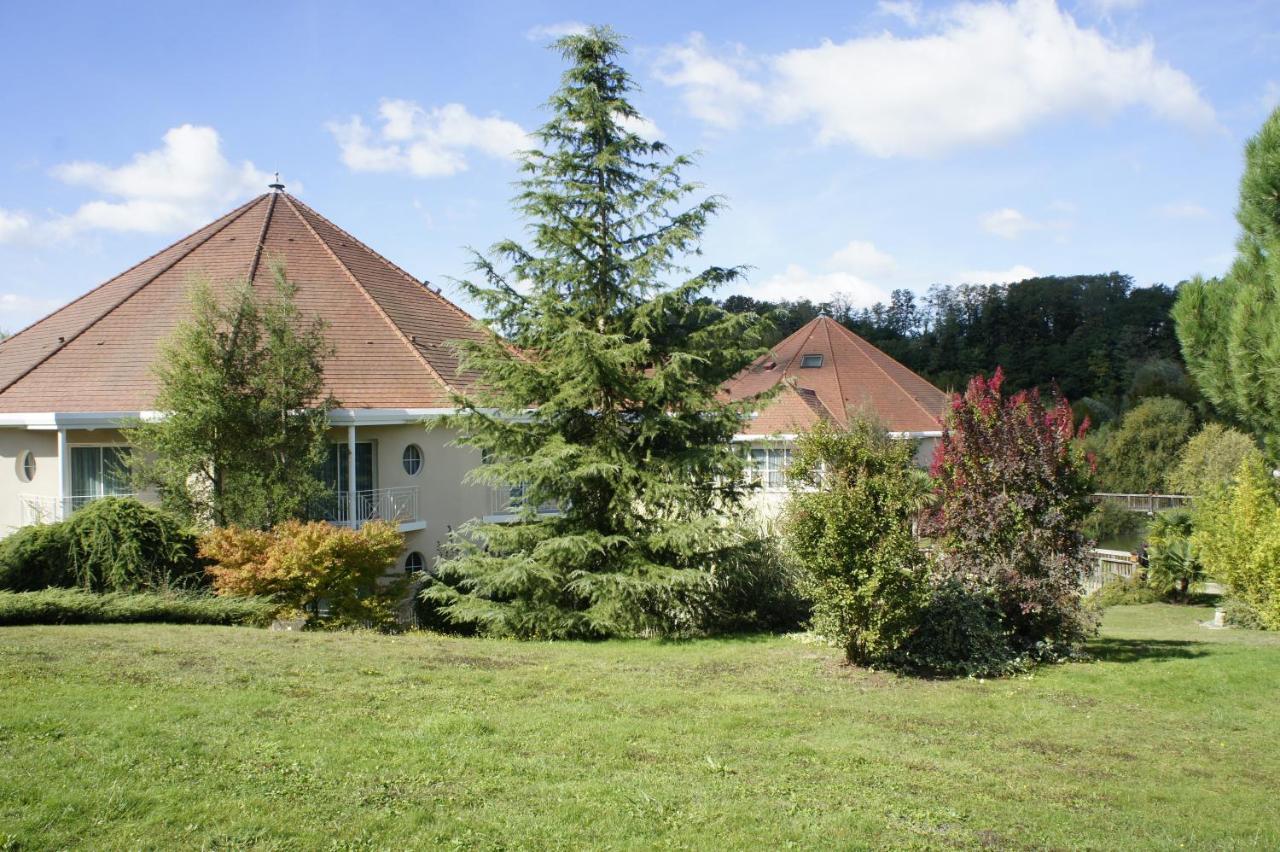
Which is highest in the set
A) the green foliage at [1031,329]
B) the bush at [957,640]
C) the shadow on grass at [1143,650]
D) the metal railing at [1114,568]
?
the green foliage at [1031,329]

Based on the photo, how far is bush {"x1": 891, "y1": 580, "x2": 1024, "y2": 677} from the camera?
10750mm

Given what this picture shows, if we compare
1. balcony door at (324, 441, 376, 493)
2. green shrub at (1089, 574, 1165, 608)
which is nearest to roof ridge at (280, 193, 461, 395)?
balcony door at (324, 441, 376, 493)

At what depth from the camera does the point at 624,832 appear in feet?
17.7

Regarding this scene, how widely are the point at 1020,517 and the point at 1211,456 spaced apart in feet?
82.8

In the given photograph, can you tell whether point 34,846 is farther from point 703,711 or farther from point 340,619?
point 340,619

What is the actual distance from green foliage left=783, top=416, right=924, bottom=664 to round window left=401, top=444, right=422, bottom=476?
10.8 metres

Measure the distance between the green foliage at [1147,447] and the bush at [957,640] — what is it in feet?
102

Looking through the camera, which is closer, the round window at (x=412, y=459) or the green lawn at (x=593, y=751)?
the green lawn at (x=593, y=751)

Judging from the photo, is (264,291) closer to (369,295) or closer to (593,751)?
(369,295)

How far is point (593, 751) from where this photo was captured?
6.94m

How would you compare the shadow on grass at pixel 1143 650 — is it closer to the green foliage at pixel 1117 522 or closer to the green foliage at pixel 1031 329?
the green foliage at pixel 1117 522

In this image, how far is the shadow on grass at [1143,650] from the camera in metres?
11.7

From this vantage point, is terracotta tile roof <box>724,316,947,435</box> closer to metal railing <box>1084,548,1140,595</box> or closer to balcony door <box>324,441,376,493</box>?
metal railing <box>1084,548,1140,595</box>

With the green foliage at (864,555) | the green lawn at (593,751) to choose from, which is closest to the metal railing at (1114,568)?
the green lawn at (593,751)
